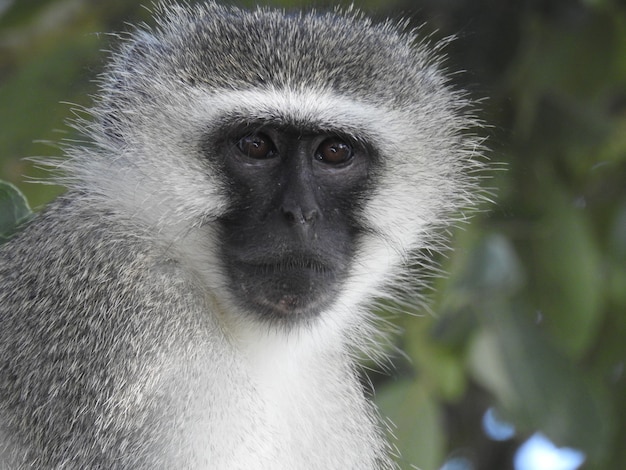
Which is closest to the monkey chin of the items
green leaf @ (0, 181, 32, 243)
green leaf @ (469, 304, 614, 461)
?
green leaf @ (0, 181, 32, 243)

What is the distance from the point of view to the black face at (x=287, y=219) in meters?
3.16

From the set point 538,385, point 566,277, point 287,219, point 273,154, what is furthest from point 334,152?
point 566,277

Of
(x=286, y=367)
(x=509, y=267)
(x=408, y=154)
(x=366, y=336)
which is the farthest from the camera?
(x=509, y=267)

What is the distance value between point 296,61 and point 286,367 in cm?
109

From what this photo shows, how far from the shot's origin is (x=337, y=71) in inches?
143

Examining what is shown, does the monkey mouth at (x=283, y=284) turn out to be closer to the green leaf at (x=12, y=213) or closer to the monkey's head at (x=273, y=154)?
the monkey's head at (x=273, y=154)

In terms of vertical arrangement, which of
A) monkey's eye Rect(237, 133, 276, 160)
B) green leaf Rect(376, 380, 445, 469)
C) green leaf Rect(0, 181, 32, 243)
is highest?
monkey's eye Rect(237, 133, 276, 160)

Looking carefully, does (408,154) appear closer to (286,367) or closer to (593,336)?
(286,367)

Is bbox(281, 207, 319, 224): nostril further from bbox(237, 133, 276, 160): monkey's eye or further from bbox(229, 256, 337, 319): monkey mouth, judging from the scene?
bbox(237, 133, 276, 160): monkey's eye

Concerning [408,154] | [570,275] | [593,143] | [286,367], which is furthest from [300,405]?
[593,143]

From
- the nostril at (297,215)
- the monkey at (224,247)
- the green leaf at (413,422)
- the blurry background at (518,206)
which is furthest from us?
the blurry background at (518,206)

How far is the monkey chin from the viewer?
3.21 metres

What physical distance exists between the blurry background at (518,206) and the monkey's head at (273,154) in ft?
1.58

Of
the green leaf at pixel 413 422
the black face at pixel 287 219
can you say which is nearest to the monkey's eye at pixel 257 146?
the black face at pixel 287 219
